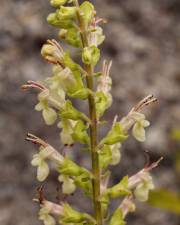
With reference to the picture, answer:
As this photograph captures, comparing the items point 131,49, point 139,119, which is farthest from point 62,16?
point 131,49

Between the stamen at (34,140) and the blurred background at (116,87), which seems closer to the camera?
the stamen at (34,140)

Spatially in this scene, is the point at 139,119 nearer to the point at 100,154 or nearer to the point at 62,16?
the point at 100,154

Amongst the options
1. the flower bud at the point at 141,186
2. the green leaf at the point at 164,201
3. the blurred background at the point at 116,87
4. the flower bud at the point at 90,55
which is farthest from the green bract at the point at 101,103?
the blurred background at the point at 116,87

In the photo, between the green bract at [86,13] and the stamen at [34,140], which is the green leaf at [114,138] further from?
the green bract at [86,13]

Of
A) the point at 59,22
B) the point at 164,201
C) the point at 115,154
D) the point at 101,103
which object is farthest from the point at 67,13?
the point at 164,201

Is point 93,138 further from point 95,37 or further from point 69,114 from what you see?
point 95,37
